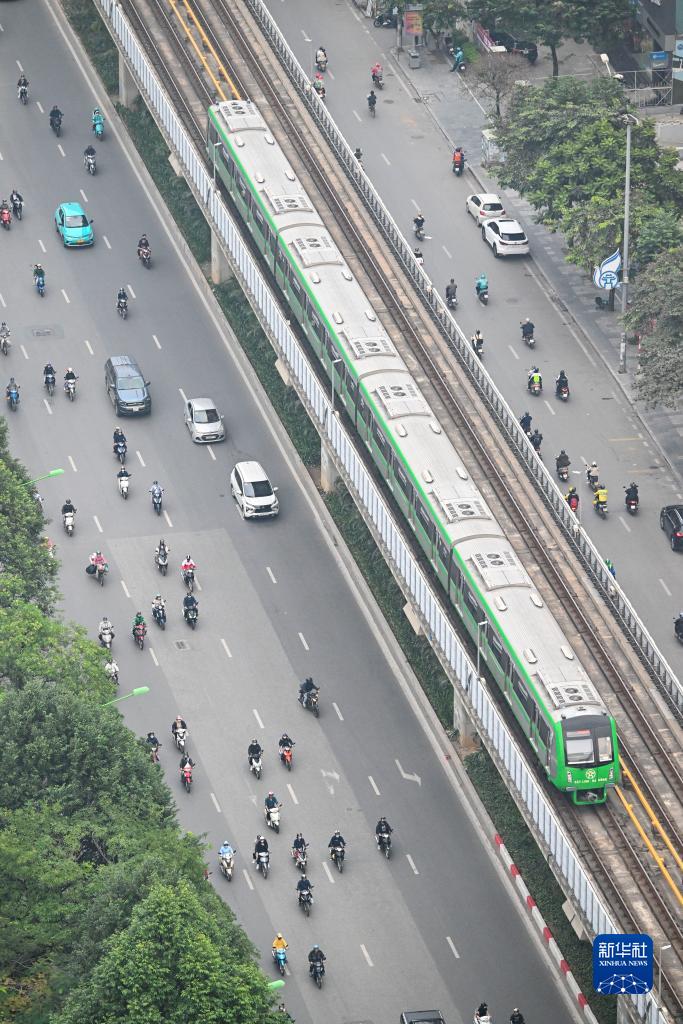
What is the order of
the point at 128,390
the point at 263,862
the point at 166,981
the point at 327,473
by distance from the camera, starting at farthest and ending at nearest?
the point at 128,390 < the point at 327,473 < the point at 263,862 < the point at 166,981

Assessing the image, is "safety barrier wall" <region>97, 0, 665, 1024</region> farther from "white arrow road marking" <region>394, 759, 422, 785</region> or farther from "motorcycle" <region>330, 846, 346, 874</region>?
"motorcycle" <region>330, 846, 346, 874</region>

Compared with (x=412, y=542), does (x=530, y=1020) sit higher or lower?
lower

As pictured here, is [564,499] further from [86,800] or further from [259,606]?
[86,800]

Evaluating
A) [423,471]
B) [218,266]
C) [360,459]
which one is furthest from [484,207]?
[423,471]

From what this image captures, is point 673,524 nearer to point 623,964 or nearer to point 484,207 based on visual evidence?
point 484,207

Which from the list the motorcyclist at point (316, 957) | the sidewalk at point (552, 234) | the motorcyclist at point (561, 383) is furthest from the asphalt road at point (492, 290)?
the motorcyclist at point (316, 957)

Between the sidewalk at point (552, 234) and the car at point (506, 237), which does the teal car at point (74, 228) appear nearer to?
the car at point (506, 237)

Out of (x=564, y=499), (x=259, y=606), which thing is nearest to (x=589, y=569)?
(x=564, y=499)
